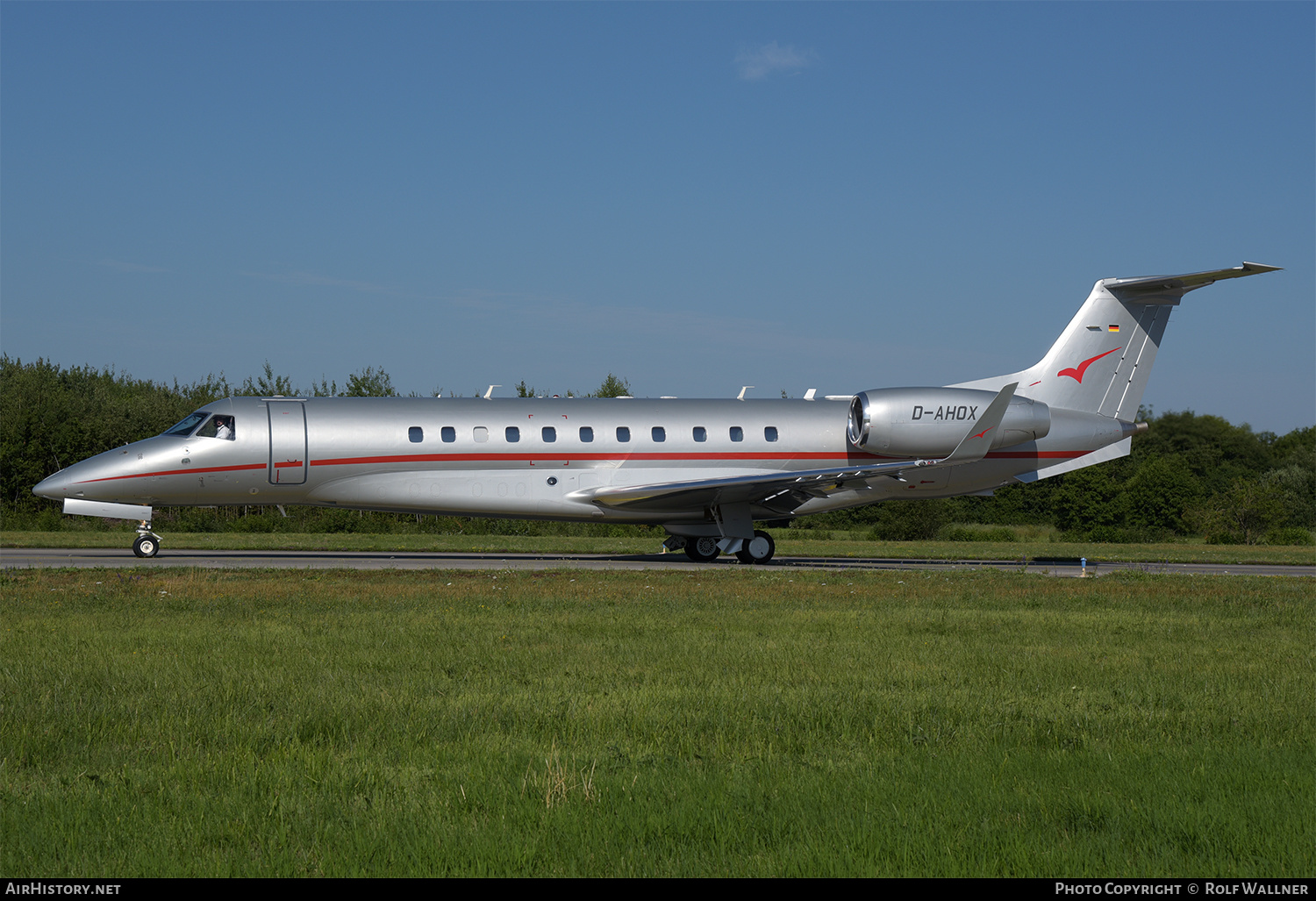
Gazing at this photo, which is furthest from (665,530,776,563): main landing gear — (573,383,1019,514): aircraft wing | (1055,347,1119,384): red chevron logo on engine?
(1055,347,1119,384): red chevron logo on engine

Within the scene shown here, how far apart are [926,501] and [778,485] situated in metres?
22.4

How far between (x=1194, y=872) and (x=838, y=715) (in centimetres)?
281

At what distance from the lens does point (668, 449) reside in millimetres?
23234

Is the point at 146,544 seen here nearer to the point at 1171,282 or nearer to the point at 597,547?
the point at 597,547

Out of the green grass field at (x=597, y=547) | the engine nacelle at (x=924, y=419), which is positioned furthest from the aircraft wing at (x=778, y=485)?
the green grass field at (x=597, y=547)

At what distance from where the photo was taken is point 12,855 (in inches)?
173

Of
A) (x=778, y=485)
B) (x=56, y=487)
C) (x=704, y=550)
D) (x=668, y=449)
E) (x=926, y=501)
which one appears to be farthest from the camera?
(x=926, y=501)

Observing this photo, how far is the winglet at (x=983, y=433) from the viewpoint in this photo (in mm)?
21938

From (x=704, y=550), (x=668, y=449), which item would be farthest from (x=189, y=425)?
(x=704, y=550)

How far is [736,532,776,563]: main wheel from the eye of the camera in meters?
23.3

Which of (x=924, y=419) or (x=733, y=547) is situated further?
(x=733, y=547)

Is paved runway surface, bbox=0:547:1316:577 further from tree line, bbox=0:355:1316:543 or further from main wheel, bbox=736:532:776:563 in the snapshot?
tree line, bbox=0:355:1316:543

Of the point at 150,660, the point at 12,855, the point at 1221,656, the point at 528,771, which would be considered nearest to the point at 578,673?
the point at 528,771

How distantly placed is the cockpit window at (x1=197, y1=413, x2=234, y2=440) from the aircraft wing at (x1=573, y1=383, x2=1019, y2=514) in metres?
7.01
